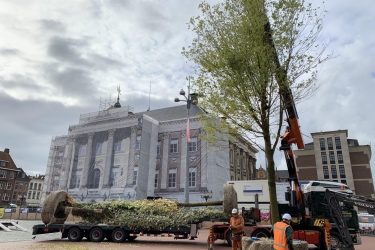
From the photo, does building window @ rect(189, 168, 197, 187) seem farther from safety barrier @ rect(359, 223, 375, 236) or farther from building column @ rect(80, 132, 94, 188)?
safety barrier @ rect(359, 223, 375, 236)

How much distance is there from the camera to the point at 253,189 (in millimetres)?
25234

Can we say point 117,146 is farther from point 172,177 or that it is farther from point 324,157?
point 324,157

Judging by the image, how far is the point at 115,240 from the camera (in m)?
14.8

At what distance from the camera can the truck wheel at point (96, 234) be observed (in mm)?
14859

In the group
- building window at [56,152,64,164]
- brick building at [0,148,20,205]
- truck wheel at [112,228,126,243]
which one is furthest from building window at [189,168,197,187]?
brick building at [0,148,20,205]

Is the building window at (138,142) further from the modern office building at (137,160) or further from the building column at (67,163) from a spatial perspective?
the building column at (67,163)

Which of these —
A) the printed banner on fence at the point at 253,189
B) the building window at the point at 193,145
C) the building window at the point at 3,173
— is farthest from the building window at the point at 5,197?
the printed banner on fence at the point at 253,189

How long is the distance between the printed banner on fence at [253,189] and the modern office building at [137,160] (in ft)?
19.6

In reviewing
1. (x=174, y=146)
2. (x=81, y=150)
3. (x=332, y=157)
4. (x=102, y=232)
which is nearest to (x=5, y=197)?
(x=81, y=150)

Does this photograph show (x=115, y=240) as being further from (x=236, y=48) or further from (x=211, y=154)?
(x=211, y=154)

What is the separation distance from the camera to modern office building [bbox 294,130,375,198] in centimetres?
5562

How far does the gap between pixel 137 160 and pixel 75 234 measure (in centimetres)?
1793

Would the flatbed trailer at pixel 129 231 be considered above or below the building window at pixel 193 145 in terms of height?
below

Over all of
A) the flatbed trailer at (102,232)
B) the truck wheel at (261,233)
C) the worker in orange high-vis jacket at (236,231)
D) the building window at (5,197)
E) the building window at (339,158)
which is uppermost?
the building window at (339,158)
